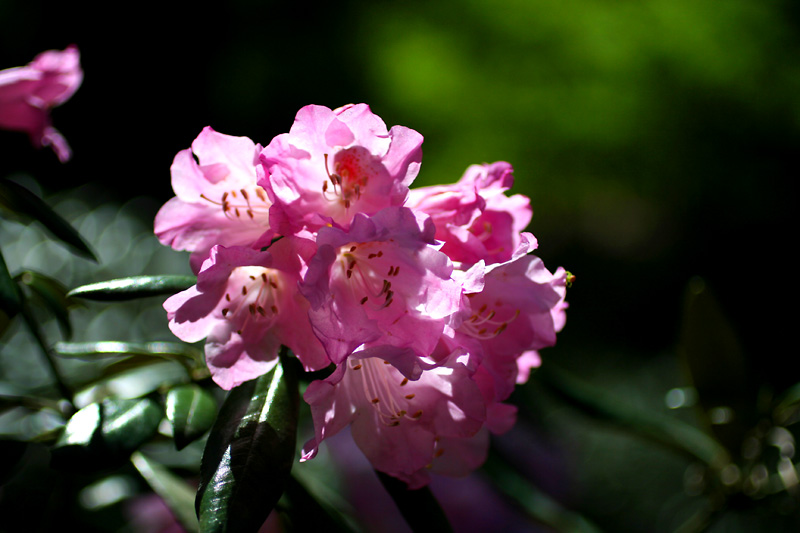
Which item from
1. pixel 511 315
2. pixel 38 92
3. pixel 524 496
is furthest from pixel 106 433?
pixel 524 496

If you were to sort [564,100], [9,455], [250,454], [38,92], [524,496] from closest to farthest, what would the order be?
[250,454] → [9,455] → [38,92] → [524,496] → [564,100]

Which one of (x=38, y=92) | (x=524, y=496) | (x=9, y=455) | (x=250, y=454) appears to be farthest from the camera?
(x=524, y=496)

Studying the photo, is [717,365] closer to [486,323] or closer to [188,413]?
[486,323]

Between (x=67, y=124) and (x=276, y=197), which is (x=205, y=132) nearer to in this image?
(x=276, y=197)

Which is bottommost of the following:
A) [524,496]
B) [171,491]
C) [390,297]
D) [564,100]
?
[564,100]

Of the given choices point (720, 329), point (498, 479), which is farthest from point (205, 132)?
point (720, 329)

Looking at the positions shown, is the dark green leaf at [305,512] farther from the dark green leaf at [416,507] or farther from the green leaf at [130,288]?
the green leaf at [130,288]
